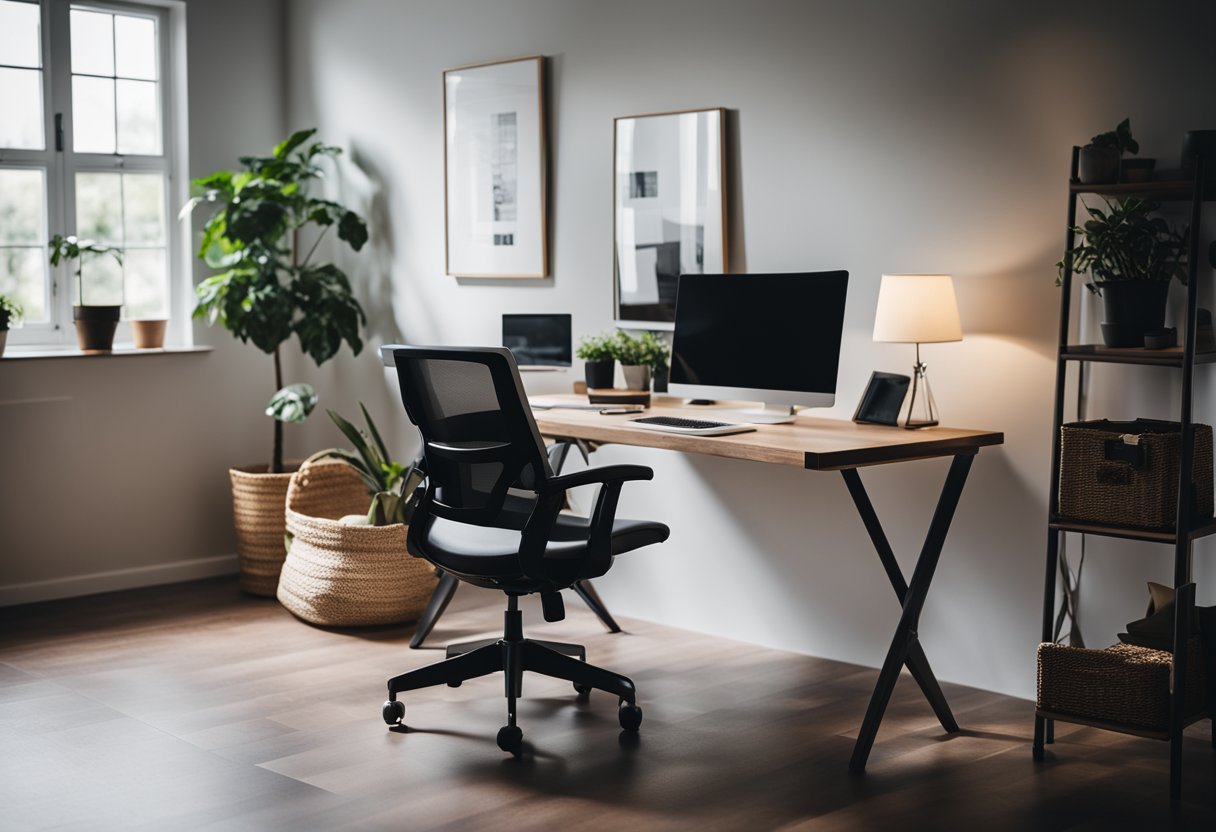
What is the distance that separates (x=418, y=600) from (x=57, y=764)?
1.58 meters

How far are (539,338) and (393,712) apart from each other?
1.74 m

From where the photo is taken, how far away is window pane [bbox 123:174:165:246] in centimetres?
561

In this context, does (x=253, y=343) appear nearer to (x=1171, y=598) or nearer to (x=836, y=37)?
(x=836, y=37)

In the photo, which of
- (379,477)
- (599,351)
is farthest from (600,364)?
(379,477)

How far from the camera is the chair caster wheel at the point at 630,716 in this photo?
355 centimetres

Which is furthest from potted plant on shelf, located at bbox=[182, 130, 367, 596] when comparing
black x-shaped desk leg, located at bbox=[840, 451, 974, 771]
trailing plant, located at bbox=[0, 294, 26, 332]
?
black x-shaped desk leg, located at bbox=[840, 451, 974, 771]

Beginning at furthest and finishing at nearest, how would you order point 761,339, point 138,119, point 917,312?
point 138,119 < point 761,339 < point 917,312

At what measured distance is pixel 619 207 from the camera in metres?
4.75

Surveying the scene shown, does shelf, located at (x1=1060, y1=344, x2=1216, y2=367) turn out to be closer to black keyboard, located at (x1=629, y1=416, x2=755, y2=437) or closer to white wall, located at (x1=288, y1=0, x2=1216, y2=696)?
white wall, located at (x1=288, y1=0, x2=1216, y2=696)

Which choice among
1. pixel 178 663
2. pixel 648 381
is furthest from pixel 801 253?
pixel 178 663

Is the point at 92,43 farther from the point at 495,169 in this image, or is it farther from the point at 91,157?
the point at 495,169

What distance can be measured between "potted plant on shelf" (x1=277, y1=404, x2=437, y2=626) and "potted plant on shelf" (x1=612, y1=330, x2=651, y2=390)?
2.61ft

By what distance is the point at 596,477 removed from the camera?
333 centimetres

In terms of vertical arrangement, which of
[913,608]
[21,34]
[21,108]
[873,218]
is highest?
[21,34]
